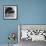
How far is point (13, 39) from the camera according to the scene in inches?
186

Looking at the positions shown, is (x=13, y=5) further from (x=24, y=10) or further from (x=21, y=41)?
(x=21, y=41)

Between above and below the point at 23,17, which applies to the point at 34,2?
above

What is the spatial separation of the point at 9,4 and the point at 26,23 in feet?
2.81

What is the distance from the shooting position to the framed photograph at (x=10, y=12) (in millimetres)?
4809

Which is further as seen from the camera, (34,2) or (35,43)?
(34,2)

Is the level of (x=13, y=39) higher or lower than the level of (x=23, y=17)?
lower

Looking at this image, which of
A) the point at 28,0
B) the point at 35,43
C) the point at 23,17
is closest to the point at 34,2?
the point at 28,0

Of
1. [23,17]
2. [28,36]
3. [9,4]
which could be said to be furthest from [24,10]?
[28,36]

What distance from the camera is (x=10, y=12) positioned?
15.8ft

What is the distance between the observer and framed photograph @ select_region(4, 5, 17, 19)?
4.81 metres

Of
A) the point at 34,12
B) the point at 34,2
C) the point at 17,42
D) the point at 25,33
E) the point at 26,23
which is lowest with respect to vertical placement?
the point at 17,42

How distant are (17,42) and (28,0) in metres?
1.46

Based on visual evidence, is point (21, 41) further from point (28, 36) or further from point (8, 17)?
point (8, 17)

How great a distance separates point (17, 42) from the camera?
15.7 feet
